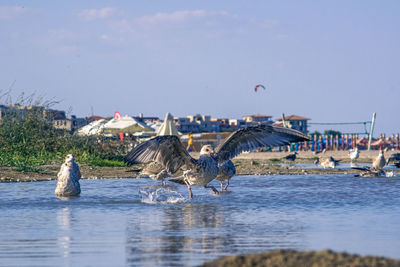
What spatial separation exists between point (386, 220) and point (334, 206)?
192 centimetres

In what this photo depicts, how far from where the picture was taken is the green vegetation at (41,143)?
2133 centimetres

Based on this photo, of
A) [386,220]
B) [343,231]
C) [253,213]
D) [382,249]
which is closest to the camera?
[382,249]

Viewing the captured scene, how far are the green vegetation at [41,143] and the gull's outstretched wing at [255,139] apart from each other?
820 centimetres

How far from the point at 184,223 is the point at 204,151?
427cm

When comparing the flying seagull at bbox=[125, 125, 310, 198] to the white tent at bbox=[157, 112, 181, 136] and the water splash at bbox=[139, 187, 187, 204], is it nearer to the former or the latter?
the water splash at bbox=[139, 187, 187, 204]

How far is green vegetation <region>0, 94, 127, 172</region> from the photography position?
840 inches

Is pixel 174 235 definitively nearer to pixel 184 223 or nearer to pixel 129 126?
pixel 184 223

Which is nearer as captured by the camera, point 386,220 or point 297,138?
point 386,220

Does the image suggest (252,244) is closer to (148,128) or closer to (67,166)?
(67,166)

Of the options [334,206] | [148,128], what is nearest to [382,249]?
[334,206]

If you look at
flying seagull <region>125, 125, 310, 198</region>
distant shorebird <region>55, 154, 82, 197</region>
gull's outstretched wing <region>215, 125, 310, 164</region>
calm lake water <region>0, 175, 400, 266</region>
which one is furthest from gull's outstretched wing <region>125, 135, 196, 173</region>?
distant shorebird <region>55, 154, 82, 197</region>

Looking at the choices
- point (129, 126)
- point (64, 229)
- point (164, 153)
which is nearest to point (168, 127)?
point (129, 126)

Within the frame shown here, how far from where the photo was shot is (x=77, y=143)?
23.6m

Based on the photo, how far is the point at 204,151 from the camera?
1338 cm
